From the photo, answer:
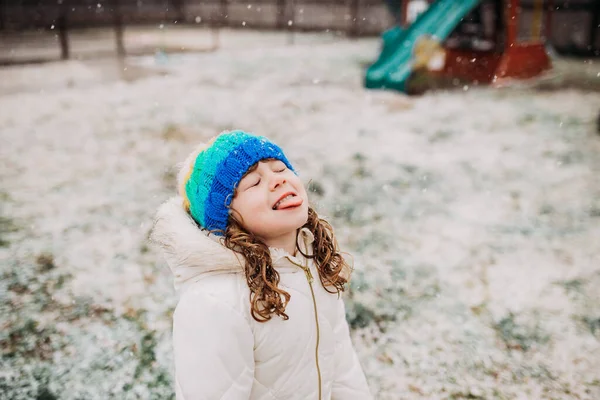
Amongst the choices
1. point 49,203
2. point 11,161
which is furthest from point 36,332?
point 11,161

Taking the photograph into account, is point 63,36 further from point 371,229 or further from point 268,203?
point 268,203

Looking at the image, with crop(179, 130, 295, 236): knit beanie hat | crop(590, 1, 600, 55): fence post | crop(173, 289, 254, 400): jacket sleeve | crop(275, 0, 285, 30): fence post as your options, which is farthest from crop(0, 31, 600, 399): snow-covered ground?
crop(275, 0, 285, 30): fence post

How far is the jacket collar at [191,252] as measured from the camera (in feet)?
4.02

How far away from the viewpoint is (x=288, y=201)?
1263 millimetres

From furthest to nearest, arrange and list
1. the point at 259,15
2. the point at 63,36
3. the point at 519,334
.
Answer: the point at 259,15 < the point at 63,36 < the point at 519,334

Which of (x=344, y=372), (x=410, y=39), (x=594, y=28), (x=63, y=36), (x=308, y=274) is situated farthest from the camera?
(x=594, y=28)

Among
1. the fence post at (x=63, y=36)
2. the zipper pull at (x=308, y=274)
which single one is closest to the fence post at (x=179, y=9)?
the fence post at (x=63, y=36)

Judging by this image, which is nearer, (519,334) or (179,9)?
(519,334)

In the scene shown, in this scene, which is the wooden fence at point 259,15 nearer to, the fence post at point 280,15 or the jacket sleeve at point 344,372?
the fence post at point 280,15

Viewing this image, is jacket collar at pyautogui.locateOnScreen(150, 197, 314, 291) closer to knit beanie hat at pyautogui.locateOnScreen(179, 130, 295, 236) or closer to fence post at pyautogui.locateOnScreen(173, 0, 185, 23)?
knit beanie hat at pyautogui.locateOnScreen(179, 130, 295, 236)

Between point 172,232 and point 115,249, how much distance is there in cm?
212

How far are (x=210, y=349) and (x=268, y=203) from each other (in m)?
0.39

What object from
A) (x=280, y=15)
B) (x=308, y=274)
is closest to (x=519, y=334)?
(x=308, y=274)

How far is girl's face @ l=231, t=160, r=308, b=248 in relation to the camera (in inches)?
49.7
